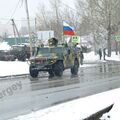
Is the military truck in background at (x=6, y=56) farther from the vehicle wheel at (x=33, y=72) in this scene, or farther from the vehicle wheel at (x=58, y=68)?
the vehicle wheel at (x=58, y=68)

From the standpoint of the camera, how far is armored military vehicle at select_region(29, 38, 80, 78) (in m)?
26.0

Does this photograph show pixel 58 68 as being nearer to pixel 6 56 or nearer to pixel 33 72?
pixel 33 72

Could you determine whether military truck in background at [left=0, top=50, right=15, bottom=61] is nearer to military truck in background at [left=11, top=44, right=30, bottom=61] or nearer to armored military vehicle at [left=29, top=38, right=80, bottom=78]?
military truck in background at [left=11, top=44, right=30, bottom=61]

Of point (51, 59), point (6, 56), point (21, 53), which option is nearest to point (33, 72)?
point (51, 59)

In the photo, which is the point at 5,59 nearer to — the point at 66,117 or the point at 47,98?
the point at 47,98

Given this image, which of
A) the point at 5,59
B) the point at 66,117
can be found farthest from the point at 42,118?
the point at 5,59

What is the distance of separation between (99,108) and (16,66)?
26.0m

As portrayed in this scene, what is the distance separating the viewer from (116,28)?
6197 cm

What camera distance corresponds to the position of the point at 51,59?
85.2ft

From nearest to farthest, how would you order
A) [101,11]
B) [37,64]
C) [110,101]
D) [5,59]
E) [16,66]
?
[110,101] → [37,64] → [16,66] → [5,59] → [101,11]

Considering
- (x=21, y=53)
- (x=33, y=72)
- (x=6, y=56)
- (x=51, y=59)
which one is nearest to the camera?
(x=51, y=59)

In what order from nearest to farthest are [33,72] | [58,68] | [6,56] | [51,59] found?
[51,59], [58,68], [33,72], [6,56]

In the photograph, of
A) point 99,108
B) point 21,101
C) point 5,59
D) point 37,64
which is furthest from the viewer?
point 5,59

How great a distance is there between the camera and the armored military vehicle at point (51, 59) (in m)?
26.0
